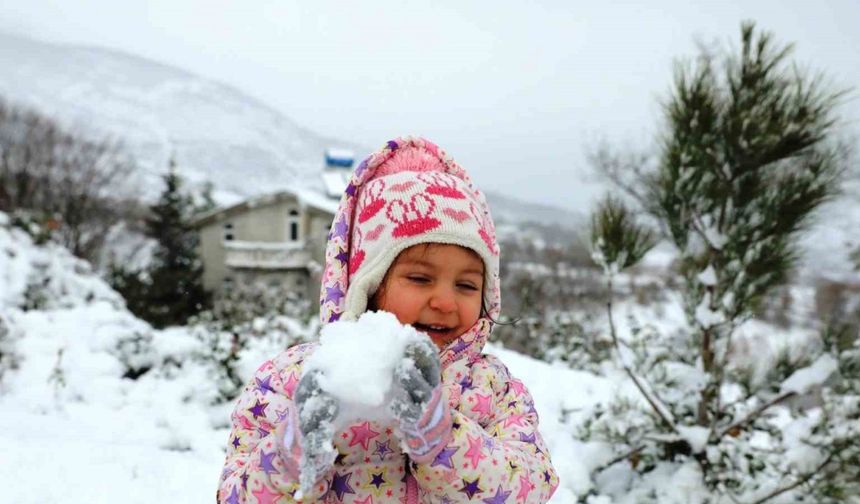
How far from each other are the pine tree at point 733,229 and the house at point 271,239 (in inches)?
629

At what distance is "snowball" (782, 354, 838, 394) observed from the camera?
3131 mm

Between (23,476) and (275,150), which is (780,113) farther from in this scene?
(275,150)

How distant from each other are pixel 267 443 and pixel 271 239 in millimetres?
20250

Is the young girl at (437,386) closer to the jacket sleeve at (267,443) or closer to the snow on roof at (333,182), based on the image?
the jacket sleeve at (267,443)

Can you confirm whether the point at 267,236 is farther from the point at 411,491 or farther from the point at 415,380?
the point at 415,380

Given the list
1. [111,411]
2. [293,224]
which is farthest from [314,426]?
[293,224]

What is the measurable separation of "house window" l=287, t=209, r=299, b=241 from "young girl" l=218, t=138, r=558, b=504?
1926 centimetres

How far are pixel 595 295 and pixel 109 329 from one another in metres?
23.0

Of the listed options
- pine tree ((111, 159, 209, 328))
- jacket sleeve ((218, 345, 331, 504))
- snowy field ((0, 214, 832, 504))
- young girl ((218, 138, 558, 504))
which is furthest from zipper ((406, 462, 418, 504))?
pine tree ((111, 159, 209, 328))

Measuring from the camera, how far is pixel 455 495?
1008mm

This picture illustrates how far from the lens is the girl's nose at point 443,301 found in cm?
122

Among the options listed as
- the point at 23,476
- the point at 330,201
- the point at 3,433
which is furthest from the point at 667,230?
the point at 330,201

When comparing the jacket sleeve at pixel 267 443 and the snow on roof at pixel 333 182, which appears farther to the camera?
the snow on roof at pixel 333 182

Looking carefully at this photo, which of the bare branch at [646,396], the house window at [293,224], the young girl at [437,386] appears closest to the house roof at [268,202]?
the house window at [293,224]
